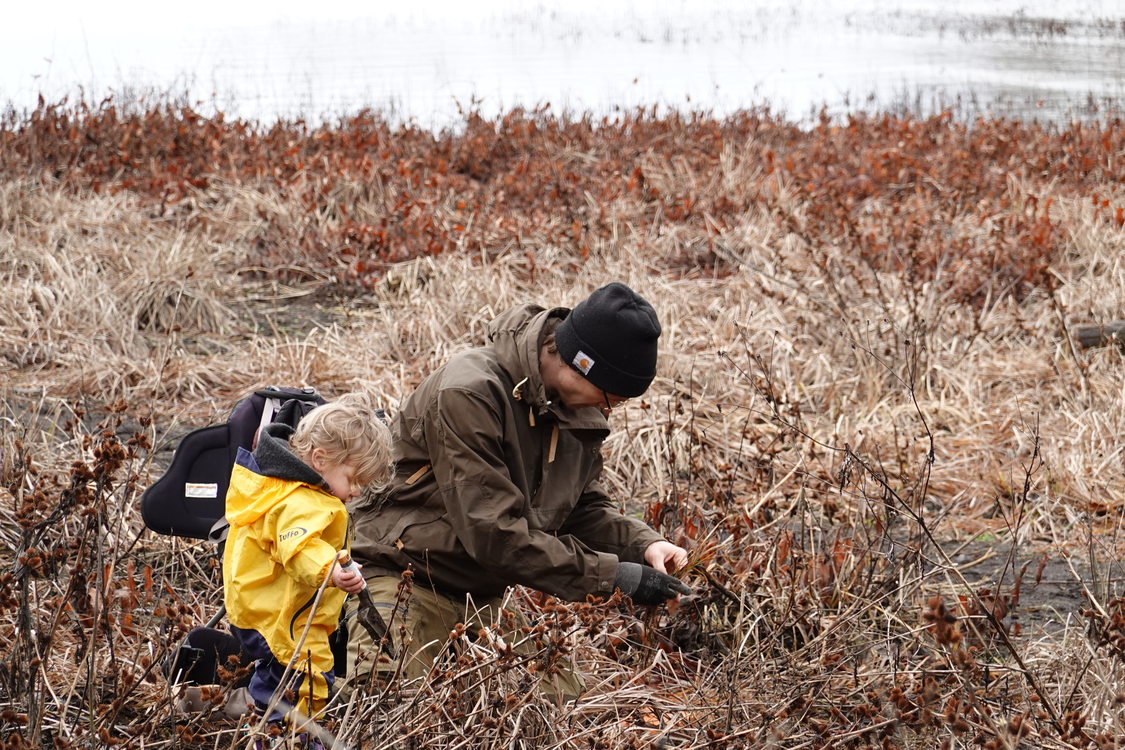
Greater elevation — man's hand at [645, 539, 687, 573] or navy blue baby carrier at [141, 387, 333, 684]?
navy blue baby carrier at [141, 387, 333, 684]

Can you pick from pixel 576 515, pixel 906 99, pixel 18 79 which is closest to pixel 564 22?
pixel 906 99

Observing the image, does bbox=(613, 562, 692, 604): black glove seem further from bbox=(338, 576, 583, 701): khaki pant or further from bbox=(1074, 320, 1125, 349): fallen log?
bbox=(1074, 320, 1125, 349): fallen log

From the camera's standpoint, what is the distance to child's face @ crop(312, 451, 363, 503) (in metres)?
2.85

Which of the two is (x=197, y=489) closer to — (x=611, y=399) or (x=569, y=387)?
(x=569, y=387)

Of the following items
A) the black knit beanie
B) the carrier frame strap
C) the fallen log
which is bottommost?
the fallen log

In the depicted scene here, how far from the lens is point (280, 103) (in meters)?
16.1

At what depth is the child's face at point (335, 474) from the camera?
9.34 ft

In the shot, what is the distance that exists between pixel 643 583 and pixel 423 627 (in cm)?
69

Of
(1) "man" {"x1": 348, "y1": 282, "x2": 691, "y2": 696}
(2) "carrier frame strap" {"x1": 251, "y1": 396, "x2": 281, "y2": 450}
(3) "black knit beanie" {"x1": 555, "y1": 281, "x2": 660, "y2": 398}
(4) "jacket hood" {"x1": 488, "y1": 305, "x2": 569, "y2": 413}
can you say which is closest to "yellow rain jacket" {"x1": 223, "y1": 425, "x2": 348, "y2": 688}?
(2) "carrier frame strap" {"x1": 251, "y1": 396, "x2": 281, "y2": 450}

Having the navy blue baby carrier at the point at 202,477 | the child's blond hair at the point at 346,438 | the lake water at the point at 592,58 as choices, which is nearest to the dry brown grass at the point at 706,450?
the navy blue baby carrier at the point at 202,477

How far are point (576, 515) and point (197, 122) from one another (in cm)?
868

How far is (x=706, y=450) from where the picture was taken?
539 cm

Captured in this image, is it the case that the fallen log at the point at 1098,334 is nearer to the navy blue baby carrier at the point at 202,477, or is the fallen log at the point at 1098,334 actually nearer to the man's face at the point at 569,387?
the man's face at the point at 569,387

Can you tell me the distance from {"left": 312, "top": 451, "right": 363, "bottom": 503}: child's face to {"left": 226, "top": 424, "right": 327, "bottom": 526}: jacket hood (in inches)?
1.0
